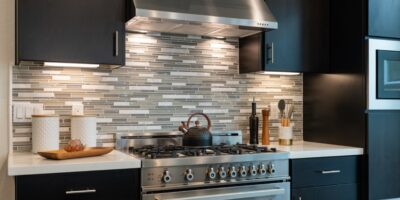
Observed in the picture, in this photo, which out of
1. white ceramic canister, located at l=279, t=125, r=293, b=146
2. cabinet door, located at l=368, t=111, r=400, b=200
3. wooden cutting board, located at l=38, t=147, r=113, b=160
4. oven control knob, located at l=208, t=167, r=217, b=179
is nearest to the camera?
wooden cutting board, located at l=38, t=147, r=113, b=160

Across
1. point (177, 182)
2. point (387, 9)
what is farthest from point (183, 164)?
point (387, 9)

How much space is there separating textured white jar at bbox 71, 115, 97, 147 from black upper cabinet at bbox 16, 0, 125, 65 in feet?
1.27

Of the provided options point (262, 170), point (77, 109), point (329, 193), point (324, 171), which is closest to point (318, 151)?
point (324, 171)

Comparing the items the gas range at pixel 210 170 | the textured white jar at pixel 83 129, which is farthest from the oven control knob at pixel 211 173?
the textured white jar at pixel 83 129

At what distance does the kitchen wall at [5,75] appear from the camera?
99.6 inches

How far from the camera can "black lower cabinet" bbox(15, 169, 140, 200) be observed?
1.99m

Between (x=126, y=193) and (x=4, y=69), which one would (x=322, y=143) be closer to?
(x=126, y=193)

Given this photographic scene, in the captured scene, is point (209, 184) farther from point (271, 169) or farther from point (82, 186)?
point (82, 186)

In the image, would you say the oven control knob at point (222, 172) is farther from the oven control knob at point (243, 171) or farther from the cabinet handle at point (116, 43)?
the cabinet handle at point (116, 43)

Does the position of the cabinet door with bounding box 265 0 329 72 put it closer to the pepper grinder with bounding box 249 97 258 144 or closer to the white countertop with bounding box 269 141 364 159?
the pepper grinder with bounding box 249 97 258 144

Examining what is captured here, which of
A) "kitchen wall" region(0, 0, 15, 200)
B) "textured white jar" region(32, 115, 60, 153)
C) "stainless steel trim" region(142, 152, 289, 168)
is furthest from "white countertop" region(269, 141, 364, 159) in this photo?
"kitchen wall" region(0, 0, 15, 200)

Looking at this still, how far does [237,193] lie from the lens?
91.9 inches

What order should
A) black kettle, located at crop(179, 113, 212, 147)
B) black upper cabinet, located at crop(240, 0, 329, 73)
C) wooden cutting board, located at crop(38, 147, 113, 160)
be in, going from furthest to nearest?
black upper cabinet, located at crop(240, 0, 329, 73) < black kettle, located at crop(179, 113, 212, 147) < wooden cutting board, located at crop(38, 147, 113, 160)

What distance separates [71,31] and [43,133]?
612 millimetres
